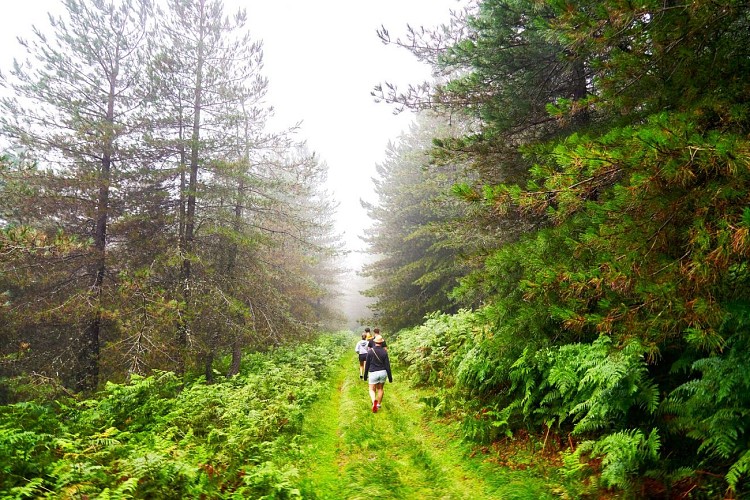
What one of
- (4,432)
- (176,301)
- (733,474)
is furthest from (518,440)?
(176,301)

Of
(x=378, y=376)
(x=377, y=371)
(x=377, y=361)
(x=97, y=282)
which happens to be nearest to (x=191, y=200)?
(x=97, y=282)

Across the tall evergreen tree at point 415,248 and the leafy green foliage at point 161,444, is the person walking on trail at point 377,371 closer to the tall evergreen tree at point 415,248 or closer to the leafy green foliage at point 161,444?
the leafy green foliage at point 161,444

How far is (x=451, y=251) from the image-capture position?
734 inches

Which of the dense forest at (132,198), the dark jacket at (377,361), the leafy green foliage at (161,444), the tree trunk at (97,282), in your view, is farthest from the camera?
the tree trunk at (97,282)

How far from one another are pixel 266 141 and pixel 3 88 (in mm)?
8494

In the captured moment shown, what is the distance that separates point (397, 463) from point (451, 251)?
532 inches

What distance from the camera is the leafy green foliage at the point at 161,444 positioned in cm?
425

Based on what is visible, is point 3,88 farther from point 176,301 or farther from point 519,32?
point 519,32

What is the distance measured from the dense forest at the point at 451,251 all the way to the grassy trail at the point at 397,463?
54cm

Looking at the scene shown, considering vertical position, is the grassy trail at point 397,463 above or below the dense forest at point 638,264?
below

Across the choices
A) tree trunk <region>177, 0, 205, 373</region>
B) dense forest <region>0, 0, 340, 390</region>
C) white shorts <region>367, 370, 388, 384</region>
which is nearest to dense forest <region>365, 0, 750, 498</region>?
white shorts <region>367, 370, 388, 384</region>

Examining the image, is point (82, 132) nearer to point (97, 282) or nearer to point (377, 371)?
point (97, 282)

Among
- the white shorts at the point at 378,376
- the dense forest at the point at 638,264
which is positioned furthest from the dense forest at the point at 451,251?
the white shorts at the point at 378,376

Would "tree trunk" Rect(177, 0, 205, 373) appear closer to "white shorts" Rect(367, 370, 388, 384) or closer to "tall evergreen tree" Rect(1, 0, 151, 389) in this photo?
"tall evergreen tree" Rect(1, 0, 151, 389)
